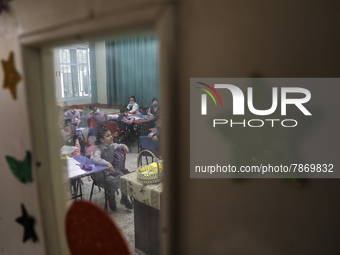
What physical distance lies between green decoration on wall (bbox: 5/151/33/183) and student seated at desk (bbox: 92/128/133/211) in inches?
62.1

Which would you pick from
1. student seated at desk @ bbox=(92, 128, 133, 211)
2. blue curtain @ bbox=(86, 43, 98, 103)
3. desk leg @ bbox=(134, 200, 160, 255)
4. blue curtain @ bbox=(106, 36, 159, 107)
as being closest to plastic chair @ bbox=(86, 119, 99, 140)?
student seated at desk @ bbox=(92, 128, 133, 211)

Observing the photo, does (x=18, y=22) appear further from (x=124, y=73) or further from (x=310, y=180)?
(x=124, y=73)

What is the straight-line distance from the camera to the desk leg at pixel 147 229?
8.47 feet

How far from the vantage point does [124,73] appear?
845cm

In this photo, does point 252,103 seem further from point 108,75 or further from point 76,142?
point 108,75

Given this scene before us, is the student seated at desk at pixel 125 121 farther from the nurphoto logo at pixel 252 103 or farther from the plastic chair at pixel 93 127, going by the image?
the nurphoto logo at pixel 252 103

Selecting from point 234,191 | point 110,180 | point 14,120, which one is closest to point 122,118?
point 110,180

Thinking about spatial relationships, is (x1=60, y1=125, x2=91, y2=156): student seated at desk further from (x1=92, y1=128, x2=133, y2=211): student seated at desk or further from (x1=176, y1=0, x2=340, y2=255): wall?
(x1=176, y1=0, x2=340, y2=255): wall

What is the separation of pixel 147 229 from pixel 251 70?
7.51 ft

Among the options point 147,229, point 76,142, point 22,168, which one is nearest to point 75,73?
point 76,142

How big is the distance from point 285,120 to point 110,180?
289cm

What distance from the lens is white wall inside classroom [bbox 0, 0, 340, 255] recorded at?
2.16 feet

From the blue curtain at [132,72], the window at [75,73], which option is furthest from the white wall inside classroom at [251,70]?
the window at [75,73]

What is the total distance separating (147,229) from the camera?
2641 mm
